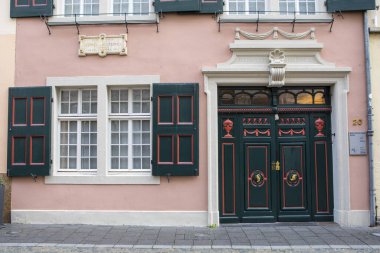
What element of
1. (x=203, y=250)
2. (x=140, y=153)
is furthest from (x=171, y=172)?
(x=203, y=250)

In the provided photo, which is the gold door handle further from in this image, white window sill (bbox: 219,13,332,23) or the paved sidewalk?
white window sill (bbox: 219,13,332,23)

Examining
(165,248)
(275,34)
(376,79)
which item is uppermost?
(275,34)

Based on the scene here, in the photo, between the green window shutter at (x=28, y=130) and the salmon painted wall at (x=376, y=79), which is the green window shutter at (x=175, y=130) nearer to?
the green window shutter at (x=28, y=130)

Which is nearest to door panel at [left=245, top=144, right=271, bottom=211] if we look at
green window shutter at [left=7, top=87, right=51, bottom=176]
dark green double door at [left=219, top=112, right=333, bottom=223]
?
dark green double door at [left=219, top=112, right=333, bottom=223]

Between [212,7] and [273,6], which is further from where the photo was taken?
[273,6]

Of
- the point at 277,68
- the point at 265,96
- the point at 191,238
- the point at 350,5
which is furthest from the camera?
the point at 265,96

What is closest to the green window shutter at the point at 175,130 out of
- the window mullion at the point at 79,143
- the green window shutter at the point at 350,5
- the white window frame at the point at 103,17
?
the white window frame at the point at 103,17

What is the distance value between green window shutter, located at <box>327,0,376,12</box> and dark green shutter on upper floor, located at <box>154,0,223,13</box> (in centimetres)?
235

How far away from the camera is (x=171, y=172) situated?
29.5 ft

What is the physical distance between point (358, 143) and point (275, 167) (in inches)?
70.4

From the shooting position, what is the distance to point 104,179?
9.14 meters

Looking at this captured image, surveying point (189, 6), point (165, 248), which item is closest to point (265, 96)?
point (189, 6)

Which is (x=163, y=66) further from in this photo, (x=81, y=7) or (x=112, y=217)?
(x=112, y=217)

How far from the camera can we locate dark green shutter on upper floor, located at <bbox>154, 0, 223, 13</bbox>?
9141mm
